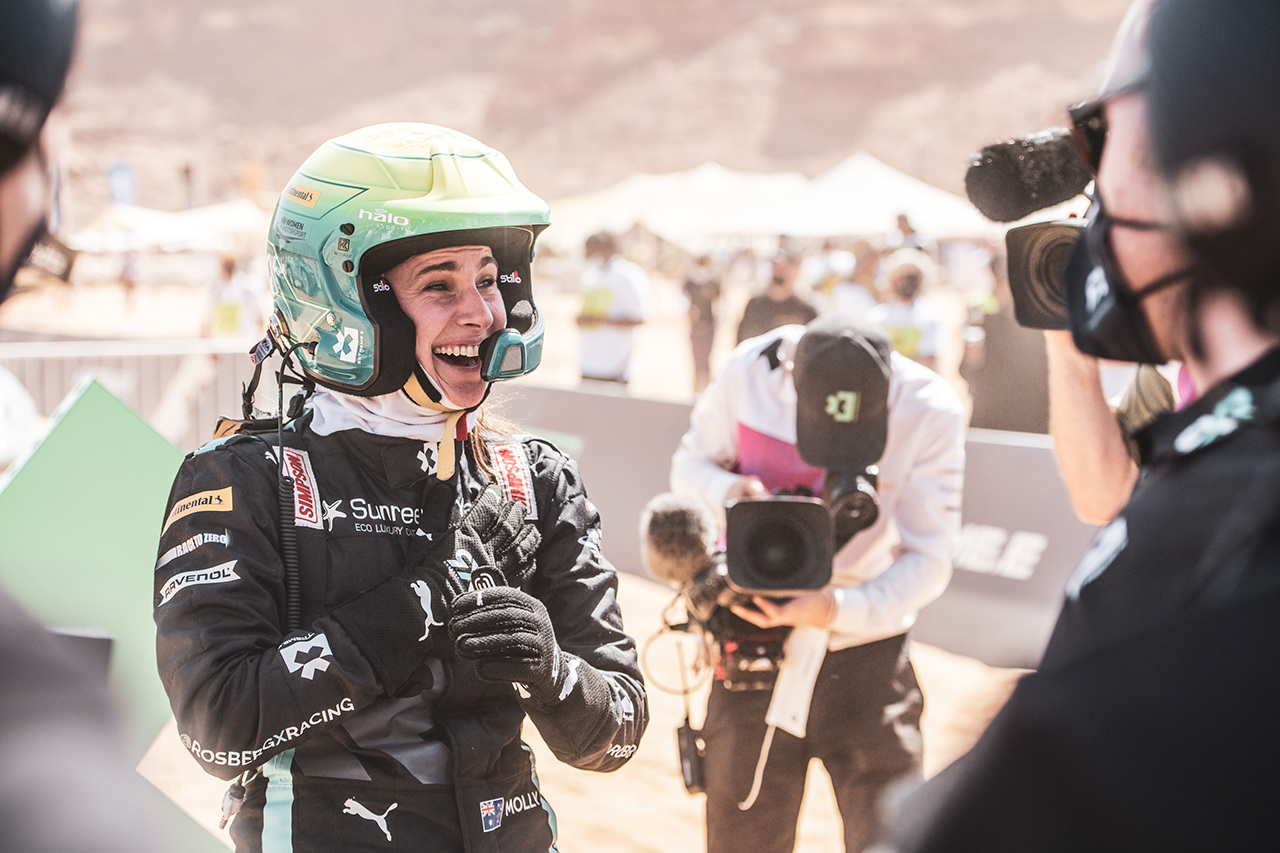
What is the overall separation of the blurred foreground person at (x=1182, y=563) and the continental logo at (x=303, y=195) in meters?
1.48

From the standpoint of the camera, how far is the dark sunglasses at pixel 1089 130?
4.03ft

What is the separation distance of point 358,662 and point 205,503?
0.39m

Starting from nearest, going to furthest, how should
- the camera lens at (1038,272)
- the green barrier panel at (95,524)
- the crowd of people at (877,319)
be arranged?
the camera lens at (1038,272) < the green barrier panel at (95,524) < the crowd of people at (877,319)

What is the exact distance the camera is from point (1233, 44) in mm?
940

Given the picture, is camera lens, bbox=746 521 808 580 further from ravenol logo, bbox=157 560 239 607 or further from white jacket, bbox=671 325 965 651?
ravenol logo, bbox=157 560 239 607

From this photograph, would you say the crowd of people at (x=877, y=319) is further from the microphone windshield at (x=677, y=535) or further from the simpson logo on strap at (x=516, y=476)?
the simpson logo on strap at (x=516, y=476)

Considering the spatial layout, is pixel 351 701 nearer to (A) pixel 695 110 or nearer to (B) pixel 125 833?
(B) pixel 125 833

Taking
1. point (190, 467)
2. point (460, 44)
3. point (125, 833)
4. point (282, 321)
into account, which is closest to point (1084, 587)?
point (125, 833)

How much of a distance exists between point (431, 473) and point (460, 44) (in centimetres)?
10908

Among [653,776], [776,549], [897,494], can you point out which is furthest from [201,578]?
[653,776]

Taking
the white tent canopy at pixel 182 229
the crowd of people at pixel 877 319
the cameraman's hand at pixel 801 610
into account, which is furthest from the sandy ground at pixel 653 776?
the white tent canopy at pixel 182 229

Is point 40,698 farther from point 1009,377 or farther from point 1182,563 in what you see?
point 1009,377

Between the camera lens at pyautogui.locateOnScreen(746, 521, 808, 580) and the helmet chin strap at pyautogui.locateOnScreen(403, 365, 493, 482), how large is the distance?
3.26 feet

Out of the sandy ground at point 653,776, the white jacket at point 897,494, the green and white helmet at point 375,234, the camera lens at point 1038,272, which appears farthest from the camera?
the sandy ground at point 653,776
